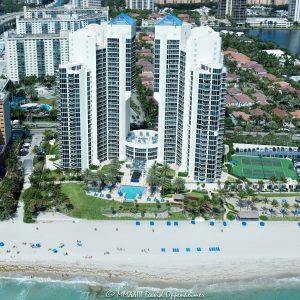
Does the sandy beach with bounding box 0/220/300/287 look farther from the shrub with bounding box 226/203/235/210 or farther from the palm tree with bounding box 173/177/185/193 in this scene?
the palm tree with bounding box 173/177/185/193

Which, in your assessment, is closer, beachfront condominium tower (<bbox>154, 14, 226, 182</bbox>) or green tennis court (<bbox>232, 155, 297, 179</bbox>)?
beachfront condominium tower (<bbox>154, 14, 226, 182</bbox>)

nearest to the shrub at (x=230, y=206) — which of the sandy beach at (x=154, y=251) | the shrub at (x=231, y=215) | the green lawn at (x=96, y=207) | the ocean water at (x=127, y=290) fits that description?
the shrub at (x=231, y=215)

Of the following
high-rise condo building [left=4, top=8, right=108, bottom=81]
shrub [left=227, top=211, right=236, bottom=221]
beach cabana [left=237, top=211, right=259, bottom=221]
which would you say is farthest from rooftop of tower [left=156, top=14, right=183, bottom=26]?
high-rise condo building [left=4, top=8, right=108, bottom=81]

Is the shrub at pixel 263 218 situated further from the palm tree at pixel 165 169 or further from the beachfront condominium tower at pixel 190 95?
the palm tree at pixel 165 169

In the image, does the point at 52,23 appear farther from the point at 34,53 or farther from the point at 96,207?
the point at 96,207

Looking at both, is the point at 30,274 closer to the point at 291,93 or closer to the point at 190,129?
the point at 190,129

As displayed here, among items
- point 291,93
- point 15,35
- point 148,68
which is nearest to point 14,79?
point 15,35

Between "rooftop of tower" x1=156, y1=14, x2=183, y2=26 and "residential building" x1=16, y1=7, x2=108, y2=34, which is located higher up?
"rooftop of tower" x1=156, y1=14, x2=183, y2=26
